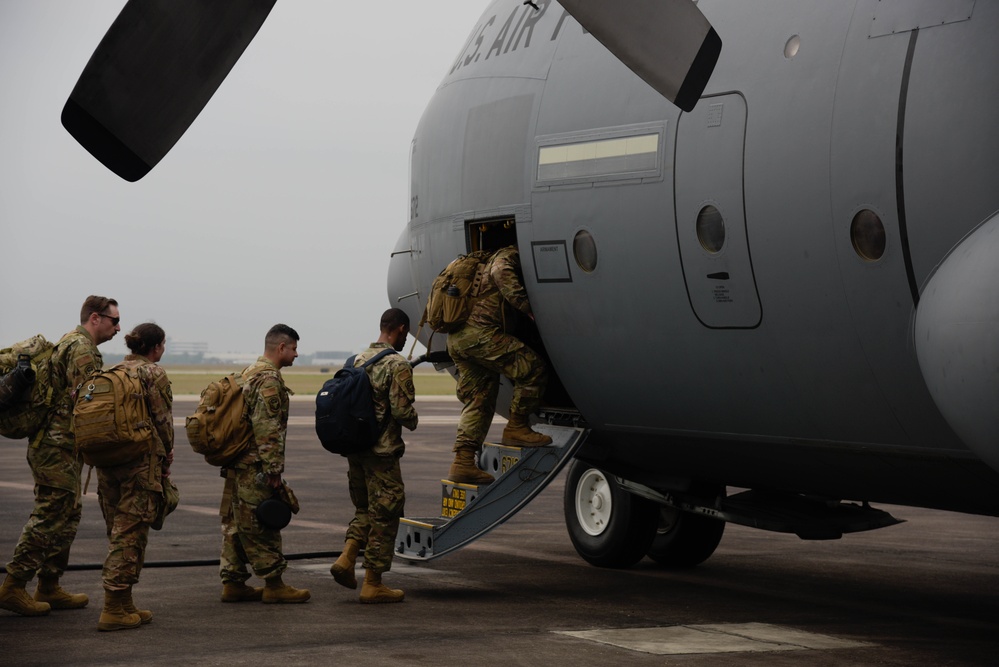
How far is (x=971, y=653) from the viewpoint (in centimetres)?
926

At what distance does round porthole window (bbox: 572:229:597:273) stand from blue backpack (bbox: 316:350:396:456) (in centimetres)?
198

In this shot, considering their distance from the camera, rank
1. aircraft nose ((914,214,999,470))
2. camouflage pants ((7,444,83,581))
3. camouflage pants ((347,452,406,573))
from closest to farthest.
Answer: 1. aircraft nose ((914,214,999,470))
2. camouflage pants ((7,444,83,581))
3. camouflage pants ((347,452,406,573))

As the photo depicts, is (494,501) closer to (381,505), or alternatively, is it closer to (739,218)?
(381,505)

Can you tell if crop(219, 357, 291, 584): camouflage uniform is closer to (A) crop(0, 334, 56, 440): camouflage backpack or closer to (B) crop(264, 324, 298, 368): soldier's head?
(B) crop(264, 324, 298, 368): soldier's head

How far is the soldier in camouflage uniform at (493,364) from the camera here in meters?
→ 11.6

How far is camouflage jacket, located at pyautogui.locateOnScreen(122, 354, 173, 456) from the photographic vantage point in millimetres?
9836

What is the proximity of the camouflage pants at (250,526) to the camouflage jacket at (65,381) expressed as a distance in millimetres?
1316

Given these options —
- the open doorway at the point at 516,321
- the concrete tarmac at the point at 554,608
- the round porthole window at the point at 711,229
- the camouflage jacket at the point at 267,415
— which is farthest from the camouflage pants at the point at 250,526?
the round porthole window at the point at 711,229

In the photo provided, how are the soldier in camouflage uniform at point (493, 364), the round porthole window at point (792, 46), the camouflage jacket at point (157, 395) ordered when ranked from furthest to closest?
the soldier in camouflage uniform at point (493, 364), the camouflage jacket at point (157, 395), the round porthole window at point (792, 46)

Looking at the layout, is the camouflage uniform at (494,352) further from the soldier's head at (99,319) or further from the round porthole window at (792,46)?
the round porthole window at (792,46)

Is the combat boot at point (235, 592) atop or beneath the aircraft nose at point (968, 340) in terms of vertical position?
beneath

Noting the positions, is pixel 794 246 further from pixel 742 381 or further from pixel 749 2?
pixel 749 2

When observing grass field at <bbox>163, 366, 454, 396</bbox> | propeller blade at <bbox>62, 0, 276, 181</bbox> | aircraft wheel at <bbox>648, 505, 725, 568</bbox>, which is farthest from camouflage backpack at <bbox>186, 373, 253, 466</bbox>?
grass field at <bbox>163, 366, 454, 396</bbox>

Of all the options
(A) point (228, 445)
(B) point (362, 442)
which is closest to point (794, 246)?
(B) point (362, 442)
